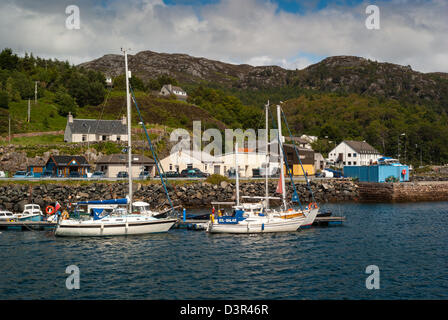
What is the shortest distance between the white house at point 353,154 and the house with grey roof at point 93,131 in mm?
66155

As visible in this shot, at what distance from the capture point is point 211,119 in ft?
502

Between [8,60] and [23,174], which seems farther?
[8,60]

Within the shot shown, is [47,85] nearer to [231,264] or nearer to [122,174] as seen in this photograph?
[122,174]

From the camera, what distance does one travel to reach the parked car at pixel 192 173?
264 ft

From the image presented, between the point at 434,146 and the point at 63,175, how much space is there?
138631 mm

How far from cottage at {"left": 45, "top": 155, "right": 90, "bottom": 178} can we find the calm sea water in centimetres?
3385

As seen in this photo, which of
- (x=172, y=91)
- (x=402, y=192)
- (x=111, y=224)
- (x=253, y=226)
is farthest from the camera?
(x=172, y=91)

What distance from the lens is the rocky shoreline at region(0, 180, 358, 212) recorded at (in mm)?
63719
